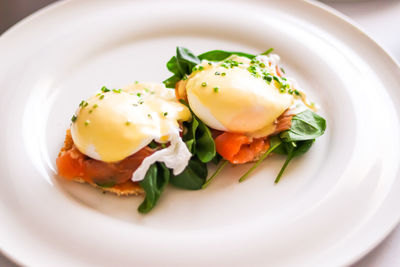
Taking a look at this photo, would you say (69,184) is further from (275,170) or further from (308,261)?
(308,261)

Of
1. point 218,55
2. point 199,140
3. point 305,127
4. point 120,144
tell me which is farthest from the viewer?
point 218,55

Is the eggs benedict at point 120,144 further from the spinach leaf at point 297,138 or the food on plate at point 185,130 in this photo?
the spinach leaf at point 297,138

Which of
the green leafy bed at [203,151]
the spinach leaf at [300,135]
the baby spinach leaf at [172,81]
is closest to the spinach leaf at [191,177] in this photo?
the green leafy bed at [203,151]

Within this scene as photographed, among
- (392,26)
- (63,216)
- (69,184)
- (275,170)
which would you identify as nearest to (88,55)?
(69,184)

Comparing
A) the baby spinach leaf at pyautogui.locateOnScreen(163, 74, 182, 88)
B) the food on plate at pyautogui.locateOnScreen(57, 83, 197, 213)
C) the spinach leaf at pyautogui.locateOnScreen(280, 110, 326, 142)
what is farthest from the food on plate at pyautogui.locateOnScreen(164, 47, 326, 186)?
the food on plate at pyautogui.locateOnScreen(57, 83, 197, 213)

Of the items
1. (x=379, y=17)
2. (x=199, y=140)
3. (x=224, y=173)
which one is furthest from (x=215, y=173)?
(x=379, y=17)

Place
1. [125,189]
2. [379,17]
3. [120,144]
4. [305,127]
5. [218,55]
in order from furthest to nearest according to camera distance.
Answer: [379,17], [218,55], [305,127], [125,189], [120,144]

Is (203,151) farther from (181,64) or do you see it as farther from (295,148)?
→ (181,64)
